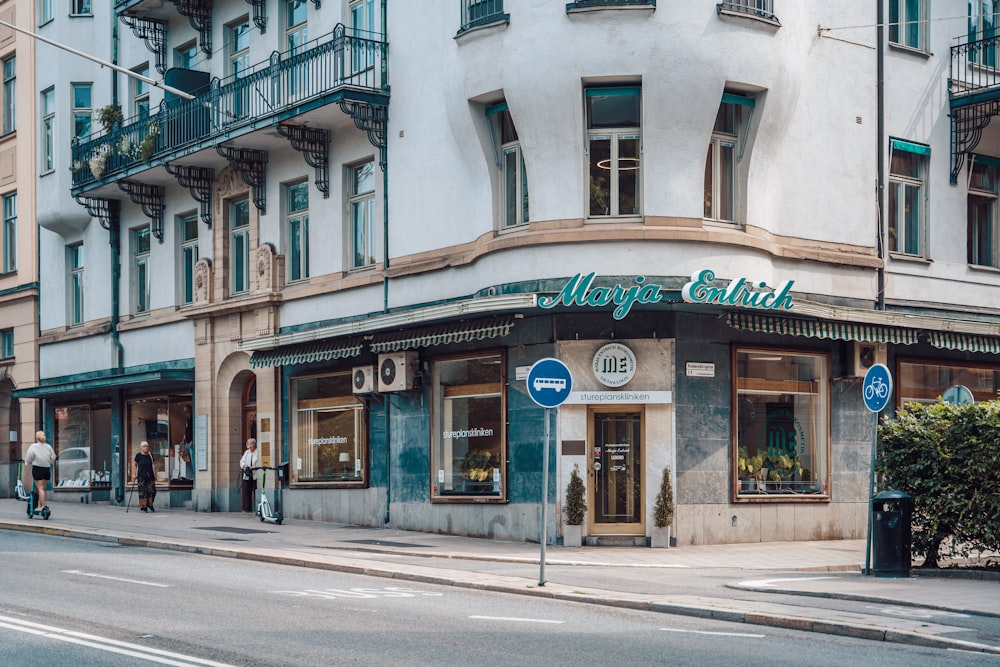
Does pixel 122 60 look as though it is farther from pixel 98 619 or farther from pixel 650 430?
pixel 98 619

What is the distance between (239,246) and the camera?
30.6 meters

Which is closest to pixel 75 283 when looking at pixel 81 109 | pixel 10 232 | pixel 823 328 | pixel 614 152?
pixel 10 232

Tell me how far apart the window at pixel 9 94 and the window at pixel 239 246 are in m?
12.2

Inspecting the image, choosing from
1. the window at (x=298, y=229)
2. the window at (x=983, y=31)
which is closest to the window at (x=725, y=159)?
the window at (x=983, y=31)

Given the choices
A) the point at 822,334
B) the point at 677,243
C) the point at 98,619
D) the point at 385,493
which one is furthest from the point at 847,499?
the point at 98,619

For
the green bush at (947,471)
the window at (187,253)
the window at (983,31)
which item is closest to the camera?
the green bush at (947,471)

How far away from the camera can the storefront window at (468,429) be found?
23438 millimetres

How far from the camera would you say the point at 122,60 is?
35219mm

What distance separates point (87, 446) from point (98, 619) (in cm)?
2560

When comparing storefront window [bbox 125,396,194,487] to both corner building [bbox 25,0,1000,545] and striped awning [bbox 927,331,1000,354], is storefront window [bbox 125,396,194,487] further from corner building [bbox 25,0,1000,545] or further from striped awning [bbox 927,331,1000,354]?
striped awning [bbox 927,331,1000,354]

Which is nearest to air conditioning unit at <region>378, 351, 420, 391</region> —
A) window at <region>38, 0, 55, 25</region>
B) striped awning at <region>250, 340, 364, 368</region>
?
striped awning at <region>250, 340, 364, 368</region>

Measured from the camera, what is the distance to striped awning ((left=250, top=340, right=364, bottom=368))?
83.7ft

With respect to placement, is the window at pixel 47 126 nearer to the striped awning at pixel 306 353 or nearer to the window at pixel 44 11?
the window at pixel 44 11

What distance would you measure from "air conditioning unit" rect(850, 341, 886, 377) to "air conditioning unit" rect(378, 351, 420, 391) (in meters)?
7.68
